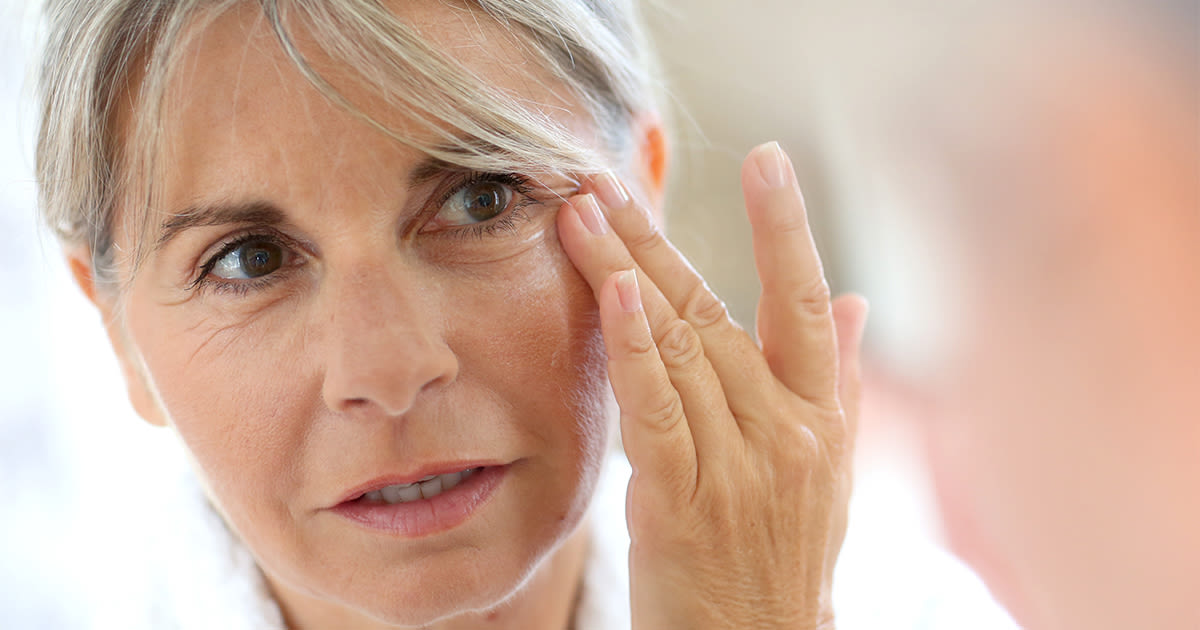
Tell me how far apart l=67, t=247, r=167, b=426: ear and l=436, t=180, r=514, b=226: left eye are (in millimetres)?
419

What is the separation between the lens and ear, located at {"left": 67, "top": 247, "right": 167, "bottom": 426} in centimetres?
122

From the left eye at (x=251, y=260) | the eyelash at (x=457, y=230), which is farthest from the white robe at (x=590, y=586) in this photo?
the left eye at (x=251, y=260)

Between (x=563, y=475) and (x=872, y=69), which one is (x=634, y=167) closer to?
(x=563, y=475)

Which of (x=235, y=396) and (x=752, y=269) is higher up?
(x=752, y=269)

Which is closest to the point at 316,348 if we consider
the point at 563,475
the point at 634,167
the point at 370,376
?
the point at 370,376

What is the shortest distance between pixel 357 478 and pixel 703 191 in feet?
6.43

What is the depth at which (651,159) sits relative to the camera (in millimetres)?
1448

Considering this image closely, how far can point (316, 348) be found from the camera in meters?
1.02

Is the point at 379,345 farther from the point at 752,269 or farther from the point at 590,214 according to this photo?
the point at 752,269

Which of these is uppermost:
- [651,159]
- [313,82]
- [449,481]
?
[651,159]

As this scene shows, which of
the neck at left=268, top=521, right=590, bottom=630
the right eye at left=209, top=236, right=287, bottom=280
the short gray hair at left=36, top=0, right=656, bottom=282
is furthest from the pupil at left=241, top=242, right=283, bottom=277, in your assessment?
the neck at left=268, top=521, right=590, bottom=630

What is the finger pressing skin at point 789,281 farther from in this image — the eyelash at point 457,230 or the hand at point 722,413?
the eyelash at point 457,230

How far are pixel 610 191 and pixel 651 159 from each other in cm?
29

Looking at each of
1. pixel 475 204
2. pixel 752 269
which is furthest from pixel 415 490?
pixel 752 269
